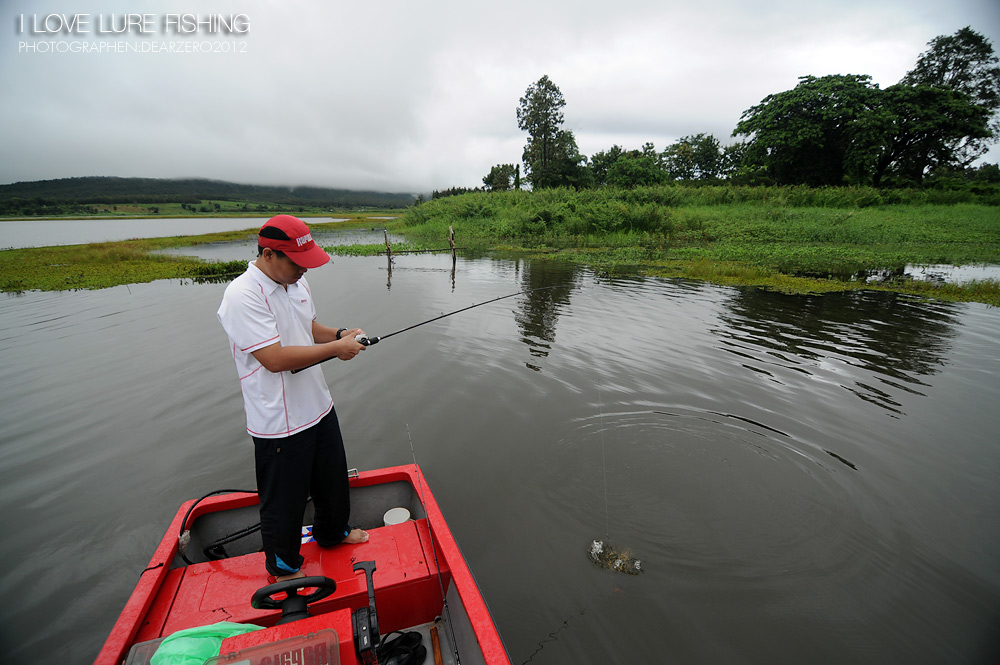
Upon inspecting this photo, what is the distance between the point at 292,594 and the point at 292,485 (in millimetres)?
566

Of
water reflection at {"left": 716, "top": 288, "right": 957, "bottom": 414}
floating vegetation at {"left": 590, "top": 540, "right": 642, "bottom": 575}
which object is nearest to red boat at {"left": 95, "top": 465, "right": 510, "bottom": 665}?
floating vegetation at {"left": 590, "top": 540, "right": 642, "bottom": 575}

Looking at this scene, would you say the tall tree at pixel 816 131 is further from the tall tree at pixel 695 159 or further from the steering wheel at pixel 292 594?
the steering wheel at pixel 292 594

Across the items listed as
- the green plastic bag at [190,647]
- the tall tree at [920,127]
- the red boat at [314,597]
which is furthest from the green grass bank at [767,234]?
the green plastic bag at [190,647]

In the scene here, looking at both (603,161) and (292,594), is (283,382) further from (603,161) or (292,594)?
(603,161)

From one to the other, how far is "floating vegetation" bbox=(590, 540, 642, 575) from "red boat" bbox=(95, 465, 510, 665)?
4.76 feet

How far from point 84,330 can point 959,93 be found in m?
48.2

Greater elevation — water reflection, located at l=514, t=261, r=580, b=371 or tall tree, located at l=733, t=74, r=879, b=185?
tall tree, located at l=733, t=74, r=879, b=185

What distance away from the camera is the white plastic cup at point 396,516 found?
3.20m

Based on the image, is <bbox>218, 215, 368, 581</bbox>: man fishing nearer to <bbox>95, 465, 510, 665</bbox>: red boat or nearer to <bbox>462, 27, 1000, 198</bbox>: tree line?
<bbox>95, 465, 510, 665</bbox>: red boat

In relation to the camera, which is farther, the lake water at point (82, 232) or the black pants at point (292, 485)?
the lake water at point (82, 232)

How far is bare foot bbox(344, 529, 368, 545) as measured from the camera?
282cm

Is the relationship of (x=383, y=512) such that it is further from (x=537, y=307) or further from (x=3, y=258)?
(x=3, y=258)

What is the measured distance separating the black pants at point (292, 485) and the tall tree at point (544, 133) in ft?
153

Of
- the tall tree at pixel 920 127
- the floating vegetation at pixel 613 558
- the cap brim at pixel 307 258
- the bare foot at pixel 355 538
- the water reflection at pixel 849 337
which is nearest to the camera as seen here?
the cap brim at pixel 307 258
